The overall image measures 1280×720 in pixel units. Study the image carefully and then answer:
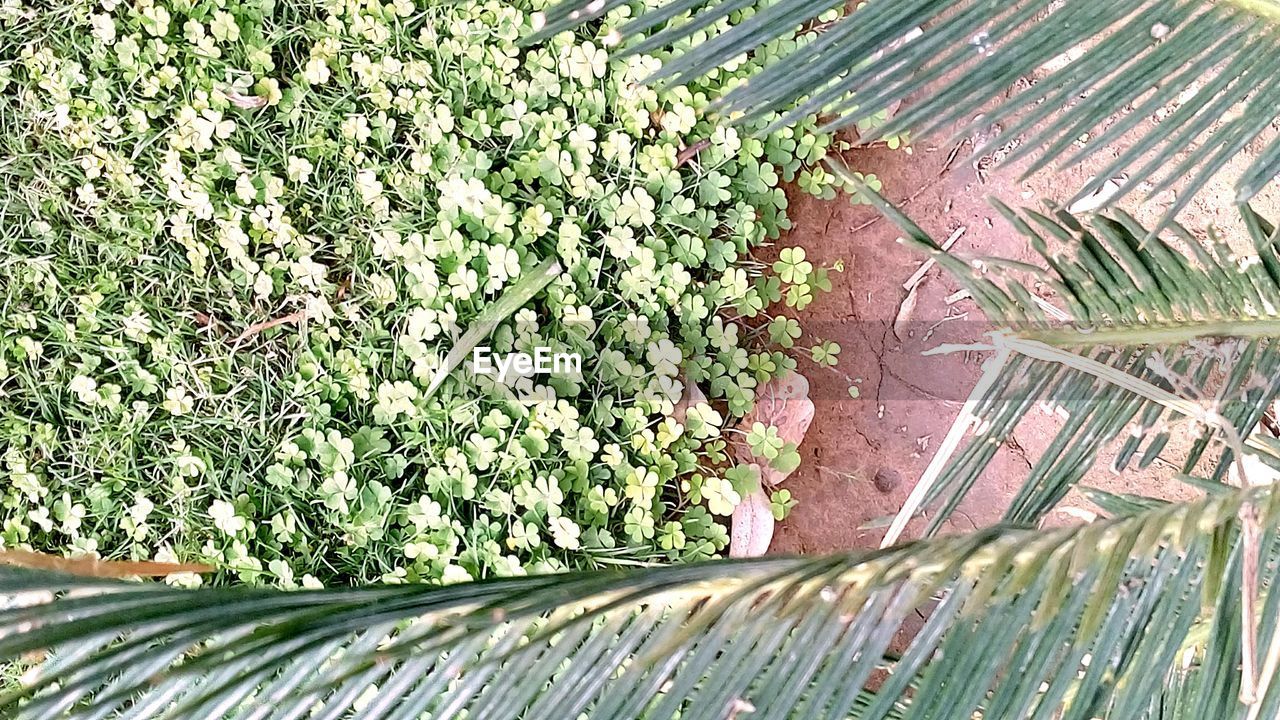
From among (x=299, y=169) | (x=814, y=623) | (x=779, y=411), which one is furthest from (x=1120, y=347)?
(x=299, y=169)

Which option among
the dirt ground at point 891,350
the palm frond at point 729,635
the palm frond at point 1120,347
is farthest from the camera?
the dirt ground at point 891,350

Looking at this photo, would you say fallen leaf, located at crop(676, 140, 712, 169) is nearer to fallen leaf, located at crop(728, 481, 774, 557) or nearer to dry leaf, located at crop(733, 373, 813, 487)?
dry leaf, located at crop(733, 373, 813, 487)

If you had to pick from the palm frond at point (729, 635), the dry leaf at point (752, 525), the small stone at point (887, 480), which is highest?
the palm frond at point (729, 635)

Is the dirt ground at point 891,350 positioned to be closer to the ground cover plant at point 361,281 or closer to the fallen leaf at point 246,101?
the ground cover plant at point 361,281

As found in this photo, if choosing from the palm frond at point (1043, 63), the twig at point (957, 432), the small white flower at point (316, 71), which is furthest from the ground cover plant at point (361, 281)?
the palm frond at point (1043, 63)

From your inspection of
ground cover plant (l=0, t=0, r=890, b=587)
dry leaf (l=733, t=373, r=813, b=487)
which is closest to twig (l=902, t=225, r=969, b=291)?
ground cover plant (l=0, t=0, r=890, b=587)

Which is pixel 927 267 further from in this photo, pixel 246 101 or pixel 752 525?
pixel 246 101

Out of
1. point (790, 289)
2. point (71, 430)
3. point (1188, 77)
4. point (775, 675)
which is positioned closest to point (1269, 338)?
point (1188, 77)

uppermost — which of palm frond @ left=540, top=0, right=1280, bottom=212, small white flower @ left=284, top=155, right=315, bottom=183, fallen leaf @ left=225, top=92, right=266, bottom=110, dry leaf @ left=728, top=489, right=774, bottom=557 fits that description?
fallen leaf @ left=225, top=92, right=266, bottom=110

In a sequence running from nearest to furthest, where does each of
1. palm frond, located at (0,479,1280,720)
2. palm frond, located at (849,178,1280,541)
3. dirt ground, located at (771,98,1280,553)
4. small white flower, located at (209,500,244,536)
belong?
palm frond, located at (0,479,1280,720)
palm frond, located at (849,178,1280,541)
small white flower, located at (209,500,244,536)
dirt ground, located at (771,98,1280,553)
